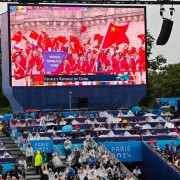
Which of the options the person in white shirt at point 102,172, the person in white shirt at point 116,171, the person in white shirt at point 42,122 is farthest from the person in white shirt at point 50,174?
the person in white shirt at point 42,122

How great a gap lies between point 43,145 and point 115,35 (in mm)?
14251

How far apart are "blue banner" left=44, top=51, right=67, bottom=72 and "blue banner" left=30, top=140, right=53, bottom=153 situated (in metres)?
11.8

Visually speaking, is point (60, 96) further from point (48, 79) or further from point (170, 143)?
point (170, 143)

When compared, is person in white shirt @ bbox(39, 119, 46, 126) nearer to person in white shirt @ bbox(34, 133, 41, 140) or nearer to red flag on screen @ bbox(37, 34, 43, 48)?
person in white shirt @ bbox(34, 133, 41, 140)

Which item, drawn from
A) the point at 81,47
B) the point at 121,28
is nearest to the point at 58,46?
the point at 81,47

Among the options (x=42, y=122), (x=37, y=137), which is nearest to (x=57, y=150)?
(x=37, y=137)

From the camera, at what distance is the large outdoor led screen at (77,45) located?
3772 cm

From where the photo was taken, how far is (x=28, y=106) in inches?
1550

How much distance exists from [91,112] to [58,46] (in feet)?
15.4

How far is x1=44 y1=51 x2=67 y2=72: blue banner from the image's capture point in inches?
1496

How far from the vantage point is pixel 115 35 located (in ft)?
129

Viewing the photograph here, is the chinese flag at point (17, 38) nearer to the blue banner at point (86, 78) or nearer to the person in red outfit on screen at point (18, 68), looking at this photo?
the person in red outfit on screen at point (18, 68)

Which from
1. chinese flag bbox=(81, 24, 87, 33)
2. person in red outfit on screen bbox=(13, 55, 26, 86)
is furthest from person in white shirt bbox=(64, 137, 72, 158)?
chinese flag bbox=(81, 24, 87, 33)

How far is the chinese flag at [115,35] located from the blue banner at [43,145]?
13663mm
